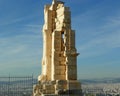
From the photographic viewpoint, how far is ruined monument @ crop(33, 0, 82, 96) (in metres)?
16.9

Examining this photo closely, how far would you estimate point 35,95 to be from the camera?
1762 centimetres

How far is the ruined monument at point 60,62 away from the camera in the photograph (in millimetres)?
16922

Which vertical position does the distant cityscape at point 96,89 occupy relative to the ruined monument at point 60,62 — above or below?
below

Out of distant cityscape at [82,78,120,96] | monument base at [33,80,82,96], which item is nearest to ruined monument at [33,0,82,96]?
monument base at [33,80,82,96]

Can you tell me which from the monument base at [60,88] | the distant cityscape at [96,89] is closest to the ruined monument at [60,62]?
the monument base at [60,88]

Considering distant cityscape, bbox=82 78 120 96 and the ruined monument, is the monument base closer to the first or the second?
the ruined monument

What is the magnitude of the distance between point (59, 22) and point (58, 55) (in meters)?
2.15

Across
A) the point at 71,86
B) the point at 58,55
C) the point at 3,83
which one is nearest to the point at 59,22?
the point at 58,55

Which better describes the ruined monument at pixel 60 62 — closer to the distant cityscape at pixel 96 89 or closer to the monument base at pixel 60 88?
the monument base at pixel 60 88

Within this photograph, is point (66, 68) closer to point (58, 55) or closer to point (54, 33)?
point (58, 55)

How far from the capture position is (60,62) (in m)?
17.7

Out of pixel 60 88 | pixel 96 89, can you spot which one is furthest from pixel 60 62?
pixel 96 89

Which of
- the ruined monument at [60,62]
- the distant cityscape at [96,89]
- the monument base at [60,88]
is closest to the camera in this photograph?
the monument base at [60,88]

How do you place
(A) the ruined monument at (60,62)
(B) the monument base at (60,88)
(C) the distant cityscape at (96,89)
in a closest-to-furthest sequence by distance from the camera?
(B) the monument base at (60,88)
(A) the ruined monument at (60,62)
(C) the distant cityscape at (96,89)
